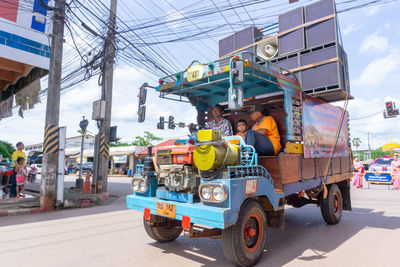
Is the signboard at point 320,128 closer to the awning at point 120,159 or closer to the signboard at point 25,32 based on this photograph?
the signboard at point 25,32

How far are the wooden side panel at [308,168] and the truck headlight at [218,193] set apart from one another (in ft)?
7.24

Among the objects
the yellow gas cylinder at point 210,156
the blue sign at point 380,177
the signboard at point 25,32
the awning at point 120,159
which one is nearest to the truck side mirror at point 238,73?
the yellow gas cylinder at point 210,156

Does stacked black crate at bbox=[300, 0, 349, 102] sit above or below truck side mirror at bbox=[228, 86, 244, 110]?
above

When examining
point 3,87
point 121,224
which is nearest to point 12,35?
point 3,87

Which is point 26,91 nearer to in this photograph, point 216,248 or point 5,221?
point 5,221

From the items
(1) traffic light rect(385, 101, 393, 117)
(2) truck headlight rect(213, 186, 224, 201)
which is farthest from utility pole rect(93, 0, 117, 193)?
(1) traffic light rect(385, 101, 393, 117)

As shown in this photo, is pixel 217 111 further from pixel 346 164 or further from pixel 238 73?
pixel 346 164

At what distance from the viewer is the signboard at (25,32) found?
26.1 ft

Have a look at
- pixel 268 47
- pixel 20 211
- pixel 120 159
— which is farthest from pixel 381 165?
pixel 120 159

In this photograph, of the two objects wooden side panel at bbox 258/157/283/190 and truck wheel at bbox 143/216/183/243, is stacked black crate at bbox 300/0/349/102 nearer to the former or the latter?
wooden side panel at bbox 258/157/283/190

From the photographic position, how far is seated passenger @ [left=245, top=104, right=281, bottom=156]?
3.90 m

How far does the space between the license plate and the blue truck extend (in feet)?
0.04

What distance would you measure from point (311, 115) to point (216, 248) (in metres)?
2.91

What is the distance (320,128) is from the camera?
→ 5.11 m
